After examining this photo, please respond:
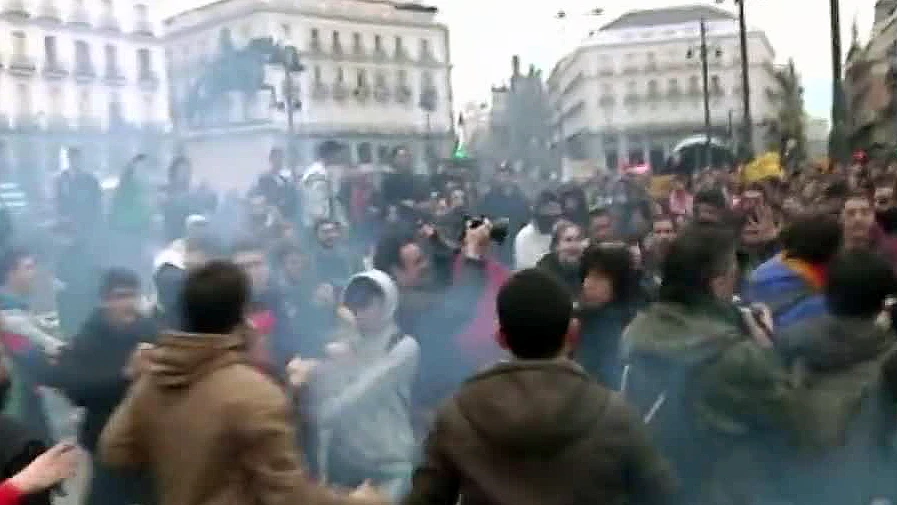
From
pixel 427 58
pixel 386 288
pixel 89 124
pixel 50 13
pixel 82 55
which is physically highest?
pixel 50 13

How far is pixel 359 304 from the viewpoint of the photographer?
5.41m

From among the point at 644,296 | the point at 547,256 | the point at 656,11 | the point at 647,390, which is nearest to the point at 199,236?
the point at 547,256

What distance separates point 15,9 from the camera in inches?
2190

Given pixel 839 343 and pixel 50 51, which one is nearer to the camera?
pixel 839 343

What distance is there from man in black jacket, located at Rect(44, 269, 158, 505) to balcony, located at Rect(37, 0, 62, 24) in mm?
52074

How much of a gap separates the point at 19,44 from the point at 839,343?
181 ft

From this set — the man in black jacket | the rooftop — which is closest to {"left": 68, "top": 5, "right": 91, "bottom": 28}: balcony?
the man in black jacket

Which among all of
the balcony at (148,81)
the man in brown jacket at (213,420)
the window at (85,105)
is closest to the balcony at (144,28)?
the balcony at (148,81)

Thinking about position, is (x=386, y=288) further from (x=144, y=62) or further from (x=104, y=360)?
(x=144, y=62)

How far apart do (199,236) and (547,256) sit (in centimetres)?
209

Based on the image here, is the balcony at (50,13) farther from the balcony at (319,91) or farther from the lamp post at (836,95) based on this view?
the lamp post at (836,95)

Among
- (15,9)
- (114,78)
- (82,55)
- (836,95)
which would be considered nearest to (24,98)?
(82,55)

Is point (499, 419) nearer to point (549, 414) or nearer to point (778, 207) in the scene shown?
point (549, 414)

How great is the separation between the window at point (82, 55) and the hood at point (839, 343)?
2185 inches
